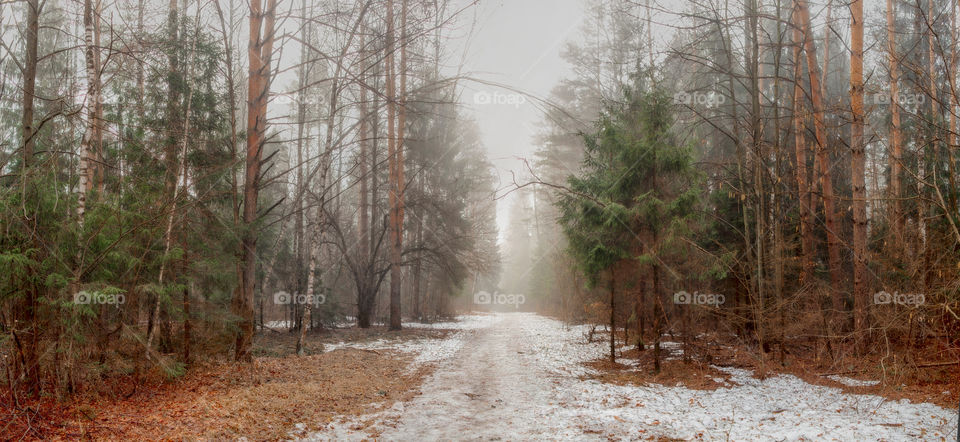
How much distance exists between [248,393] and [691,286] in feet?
33.2

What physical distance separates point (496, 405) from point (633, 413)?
1.94m

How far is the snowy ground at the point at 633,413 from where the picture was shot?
6047mm

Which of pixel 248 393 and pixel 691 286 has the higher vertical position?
pixel 691 286

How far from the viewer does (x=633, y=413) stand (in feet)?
23.6

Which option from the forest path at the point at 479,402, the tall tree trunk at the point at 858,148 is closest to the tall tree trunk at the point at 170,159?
the forest path at the point at 479,402

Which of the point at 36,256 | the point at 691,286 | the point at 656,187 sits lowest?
the point at 691,286

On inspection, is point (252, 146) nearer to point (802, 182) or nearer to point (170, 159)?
point (170, 159)

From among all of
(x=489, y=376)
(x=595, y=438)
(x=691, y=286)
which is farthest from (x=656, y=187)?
(x=595, y=438)

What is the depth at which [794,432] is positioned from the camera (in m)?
6.07

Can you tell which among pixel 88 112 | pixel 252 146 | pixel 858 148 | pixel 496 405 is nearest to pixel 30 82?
pixel 88 112

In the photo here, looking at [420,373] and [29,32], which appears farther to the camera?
[420,373]

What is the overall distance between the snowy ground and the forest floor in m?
0.02

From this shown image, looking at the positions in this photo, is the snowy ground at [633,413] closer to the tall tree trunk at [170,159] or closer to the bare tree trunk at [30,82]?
the tall tree trunk at [170,159]

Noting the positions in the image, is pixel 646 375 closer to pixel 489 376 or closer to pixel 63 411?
pixel 489 376
